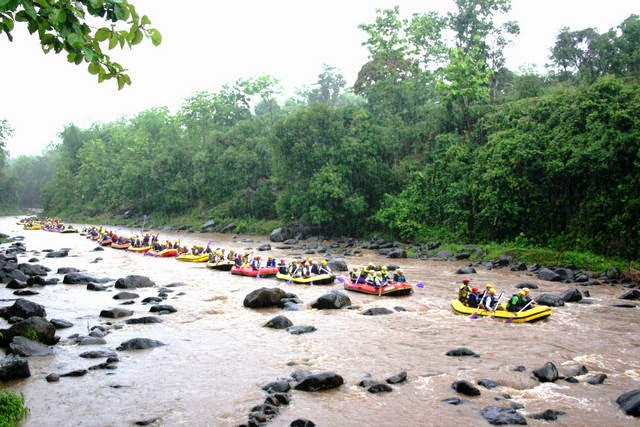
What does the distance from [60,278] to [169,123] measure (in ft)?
134

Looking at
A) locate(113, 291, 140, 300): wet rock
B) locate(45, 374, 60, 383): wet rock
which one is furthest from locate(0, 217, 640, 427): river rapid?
locate(113, 291, 140, 300): wet rock

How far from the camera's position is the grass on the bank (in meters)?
6.75

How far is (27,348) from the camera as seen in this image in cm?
998

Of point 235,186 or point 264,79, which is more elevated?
point 264,79

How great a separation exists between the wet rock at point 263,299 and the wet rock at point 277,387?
20.2 feet

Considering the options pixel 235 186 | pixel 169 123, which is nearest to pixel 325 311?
pixel 235 186

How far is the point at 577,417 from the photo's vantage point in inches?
288

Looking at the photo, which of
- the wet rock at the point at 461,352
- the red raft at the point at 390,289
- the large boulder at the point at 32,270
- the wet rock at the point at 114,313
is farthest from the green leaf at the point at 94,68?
the large boulder at the point at 32,270

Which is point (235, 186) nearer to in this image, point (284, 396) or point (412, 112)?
point (412, 112)

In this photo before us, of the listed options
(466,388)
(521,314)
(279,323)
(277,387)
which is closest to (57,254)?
(279,323)

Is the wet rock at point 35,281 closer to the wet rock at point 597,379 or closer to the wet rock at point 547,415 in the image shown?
the wet rock at point 547,415

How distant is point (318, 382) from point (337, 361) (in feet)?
5.15

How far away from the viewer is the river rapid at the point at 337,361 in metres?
7.54

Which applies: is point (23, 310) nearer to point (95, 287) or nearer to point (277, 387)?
point (95, 287)
